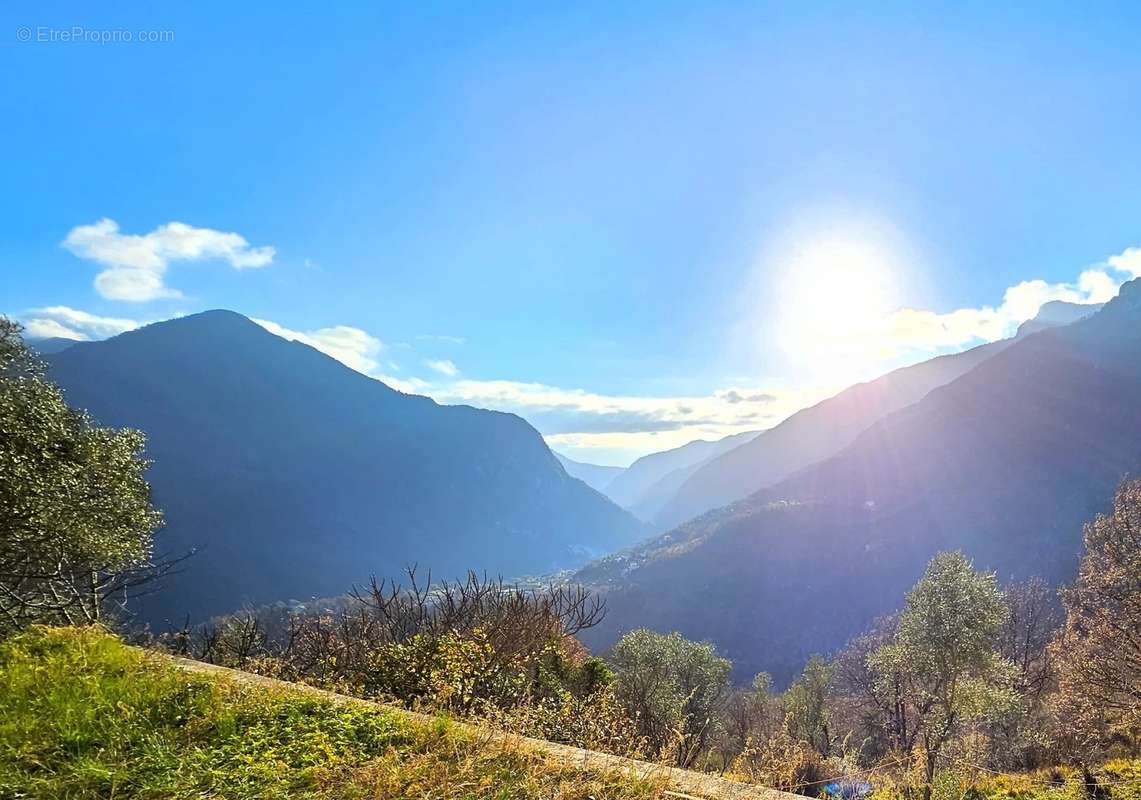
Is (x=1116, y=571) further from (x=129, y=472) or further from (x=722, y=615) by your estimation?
(x=722, y=615)

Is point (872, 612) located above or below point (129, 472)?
below

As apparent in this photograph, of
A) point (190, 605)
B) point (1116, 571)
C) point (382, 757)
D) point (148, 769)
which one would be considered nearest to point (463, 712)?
point (382, 757)

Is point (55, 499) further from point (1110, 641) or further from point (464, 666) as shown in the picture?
point (1110, 641)

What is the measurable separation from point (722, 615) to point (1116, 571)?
174828mm

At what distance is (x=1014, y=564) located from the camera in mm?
158875

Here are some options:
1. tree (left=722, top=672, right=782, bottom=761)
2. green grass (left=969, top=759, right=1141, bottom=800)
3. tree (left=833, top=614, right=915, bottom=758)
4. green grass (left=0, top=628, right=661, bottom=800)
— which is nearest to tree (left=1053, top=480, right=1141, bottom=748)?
tree (left=833, top=614, right=915, bottom=758)

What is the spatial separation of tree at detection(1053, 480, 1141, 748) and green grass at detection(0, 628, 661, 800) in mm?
23057

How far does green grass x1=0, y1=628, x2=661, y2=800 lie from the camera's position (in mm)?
3947

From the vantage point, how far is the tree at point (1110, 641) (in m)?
19.5

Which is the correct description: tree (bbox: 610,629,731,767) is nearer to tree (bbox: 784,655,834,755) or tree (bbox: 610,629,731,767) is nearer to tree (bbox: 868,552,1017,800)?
tree (bbox: 784,655,834,755)

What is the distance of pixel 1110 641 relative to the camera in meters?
22.0

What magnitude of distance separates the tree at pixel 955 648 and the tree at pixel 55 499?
95.3 ft

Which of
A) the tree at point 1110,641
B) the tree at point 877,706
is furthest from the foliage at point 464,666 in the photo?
the tree at point 1110,641

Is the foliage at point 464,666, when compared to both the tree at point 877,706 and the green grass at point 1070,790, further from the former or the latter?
the tree at point 877,706
